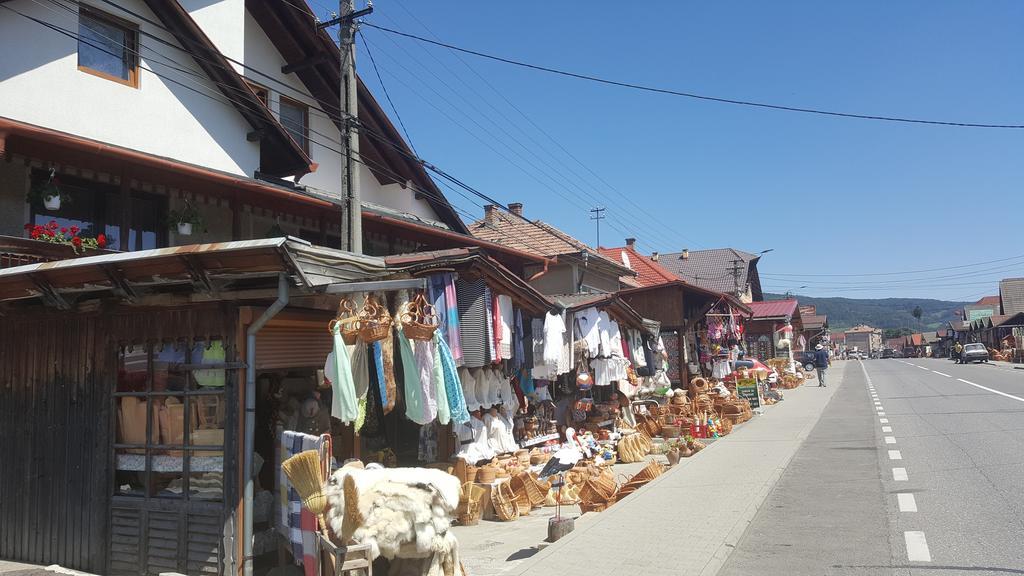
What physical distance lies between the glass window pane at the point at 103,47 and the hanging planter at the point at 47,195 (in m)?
2.48

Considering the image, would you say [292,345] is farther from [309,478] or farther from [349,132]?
[349,132]

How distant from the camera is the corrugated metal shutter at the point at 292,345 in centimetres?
702

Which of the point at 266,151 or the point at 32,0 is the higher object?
the point at 32,0

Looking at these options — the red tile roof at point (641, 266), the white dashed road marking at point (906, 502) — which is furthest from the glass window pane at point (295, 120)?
the red tile roof at point (641, 266)

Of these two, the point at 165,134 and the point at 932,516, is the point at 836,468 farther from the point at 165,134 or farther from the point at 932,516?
the point at 165,134

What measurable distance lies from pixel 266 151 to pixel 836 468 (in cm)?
1195

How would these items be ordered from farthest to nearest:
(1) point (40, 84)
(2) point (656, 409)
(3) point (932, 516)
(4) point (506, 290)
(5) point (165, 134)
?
(2) point (656, 409) → (5) point (165, 134) → (4) point (506, 290) → (1) point (40, 84) → (3) point (932, 516)

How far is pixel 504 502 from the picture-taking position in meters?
9.30

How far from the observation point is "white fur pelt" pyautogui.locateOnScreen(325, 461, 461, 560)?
501cm

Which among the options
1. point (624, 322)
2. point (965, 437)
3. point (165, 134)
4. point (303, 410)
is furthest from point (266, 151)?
point (965, 437)

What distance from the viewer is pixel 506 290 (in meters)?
10.3

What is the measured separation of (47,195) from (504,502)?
7.30 m

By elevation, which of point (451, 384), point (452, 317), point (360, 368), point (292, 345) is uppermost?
point (452, 317)

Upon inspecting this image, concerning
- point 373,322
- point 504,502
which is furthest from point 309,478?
point 504,502
